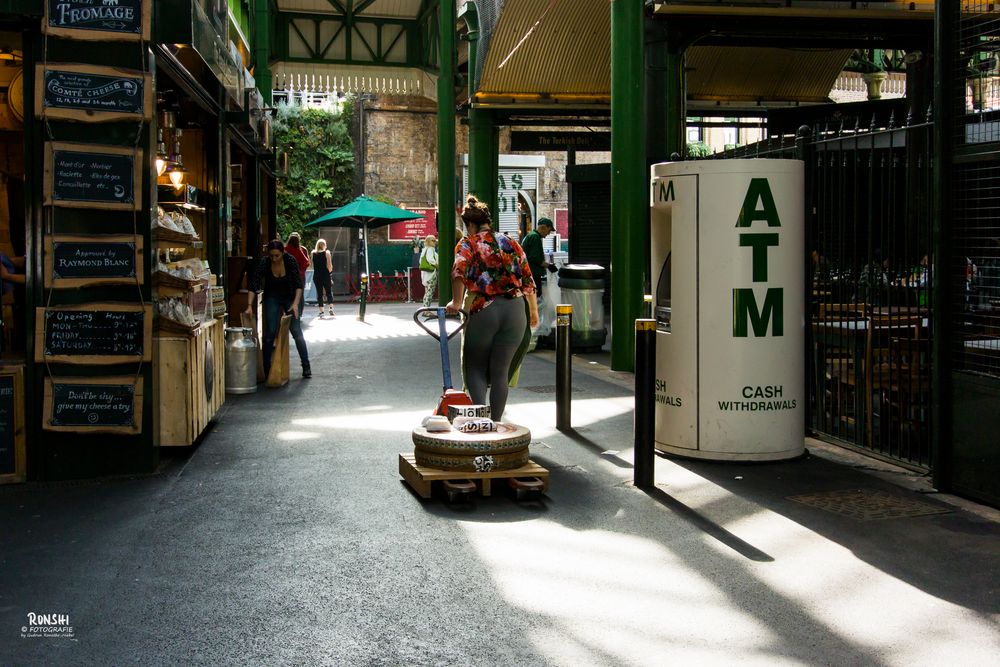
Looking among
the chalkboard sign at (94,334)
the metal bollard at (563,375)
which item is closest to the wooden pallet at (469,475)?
the chalkboard sign at (94,334)

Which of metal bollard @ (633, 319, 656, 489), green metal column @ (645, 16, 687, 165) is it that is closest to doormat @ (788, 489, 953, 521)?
metal bollard @ (633, 319, 656, 489)

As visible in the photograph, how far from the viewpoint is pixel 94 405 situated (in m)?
7.57

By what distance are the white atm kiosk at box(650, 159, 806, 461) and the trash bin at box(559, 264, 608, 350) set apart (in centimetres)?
857

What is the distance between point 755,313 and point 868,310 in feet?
4.23

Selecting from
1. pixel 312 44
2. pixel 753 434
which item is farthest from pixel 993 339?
pixel 312 44

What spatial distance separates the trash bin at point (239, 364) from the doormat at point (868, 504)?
24.3ft

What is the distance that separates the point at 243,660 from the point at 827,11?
42.7 feet

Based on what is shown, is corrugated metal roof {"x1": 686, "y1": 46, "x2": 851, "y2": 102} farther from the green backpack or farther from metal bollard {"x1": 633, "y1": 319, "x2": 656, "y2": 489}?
metal bollard {"x1": 633, "y1": 319, "x2": 656, "y2": 489}

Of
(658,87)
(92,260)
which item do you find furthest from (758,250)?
(658,87)

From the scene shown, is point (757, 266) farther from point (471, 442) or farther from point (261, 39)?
point (261, 39)

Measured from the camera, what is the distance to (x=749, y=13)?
551 inches

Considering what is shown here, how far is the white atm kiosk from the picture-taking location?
25.8 ft

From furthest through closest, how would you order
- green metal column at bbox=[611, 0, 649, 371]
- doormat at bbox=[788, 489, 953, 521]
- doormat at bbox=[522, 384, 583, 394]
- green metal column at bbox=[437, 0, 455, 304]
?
green metal column at bbox=[437, 0, 455, 304], green metal column at bbox=[611, 0, 649, 371], doormat at bbox=[522, 384, 583, 394], doormat at bbox=[788, 489, 953, 521]

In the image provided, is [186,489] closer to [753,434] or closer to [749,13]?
[753,434]
